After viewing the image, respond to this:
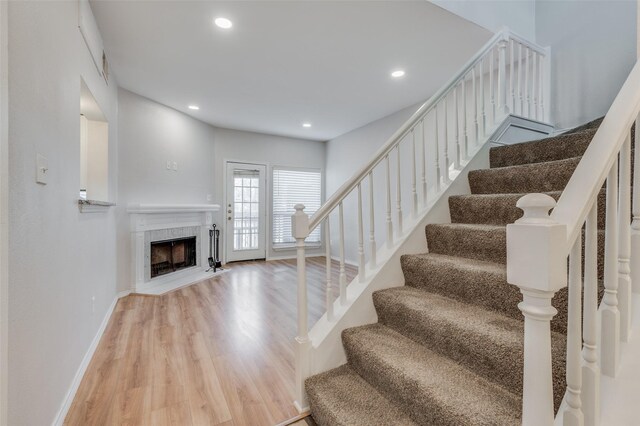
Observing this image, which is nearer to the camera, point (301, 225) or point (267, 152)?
point (301, 225)

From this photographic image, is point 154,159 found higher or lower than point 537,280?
higher

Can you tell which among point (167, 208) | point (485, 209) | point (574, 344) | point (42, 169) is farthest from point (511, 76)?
point (167, 208)

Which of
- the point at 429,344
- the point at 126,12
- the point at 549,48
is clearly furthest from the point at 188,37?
the point at 549,48

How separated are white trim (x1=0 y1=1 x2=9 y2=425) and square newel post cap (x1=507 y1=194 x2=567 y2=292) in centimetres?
155

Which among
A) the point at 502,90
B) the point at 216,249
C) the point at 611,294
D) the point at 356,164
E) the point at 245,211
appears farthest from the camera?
the point at 245,211

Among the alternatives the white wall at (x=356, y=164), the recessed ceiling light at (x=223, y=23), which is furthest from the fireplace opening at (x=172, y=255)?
the recessed ceiling light at (x=223, y=23)

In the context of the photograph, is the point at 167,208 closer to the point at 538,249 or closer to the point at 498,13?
the point at 538,249

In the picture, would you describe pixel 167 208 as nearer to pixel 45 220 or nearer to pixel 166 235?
pixel 166 235

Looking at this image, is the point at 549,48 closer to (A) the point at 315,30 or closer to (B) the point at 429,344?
(A) the point at 315,30

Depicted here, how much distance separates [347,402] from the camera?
4.26ft

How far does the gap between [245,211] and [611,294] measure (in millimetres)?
5351

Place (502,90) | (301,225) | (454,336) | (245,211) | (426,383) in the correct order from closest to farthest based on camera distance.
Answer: (426,383), (454,336), (301,225), (502,90), (245,211)

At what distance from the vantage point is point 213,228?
5047 millimetres

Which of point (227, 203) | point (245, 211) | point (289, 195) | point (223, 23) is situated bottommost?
point (245, 211)
